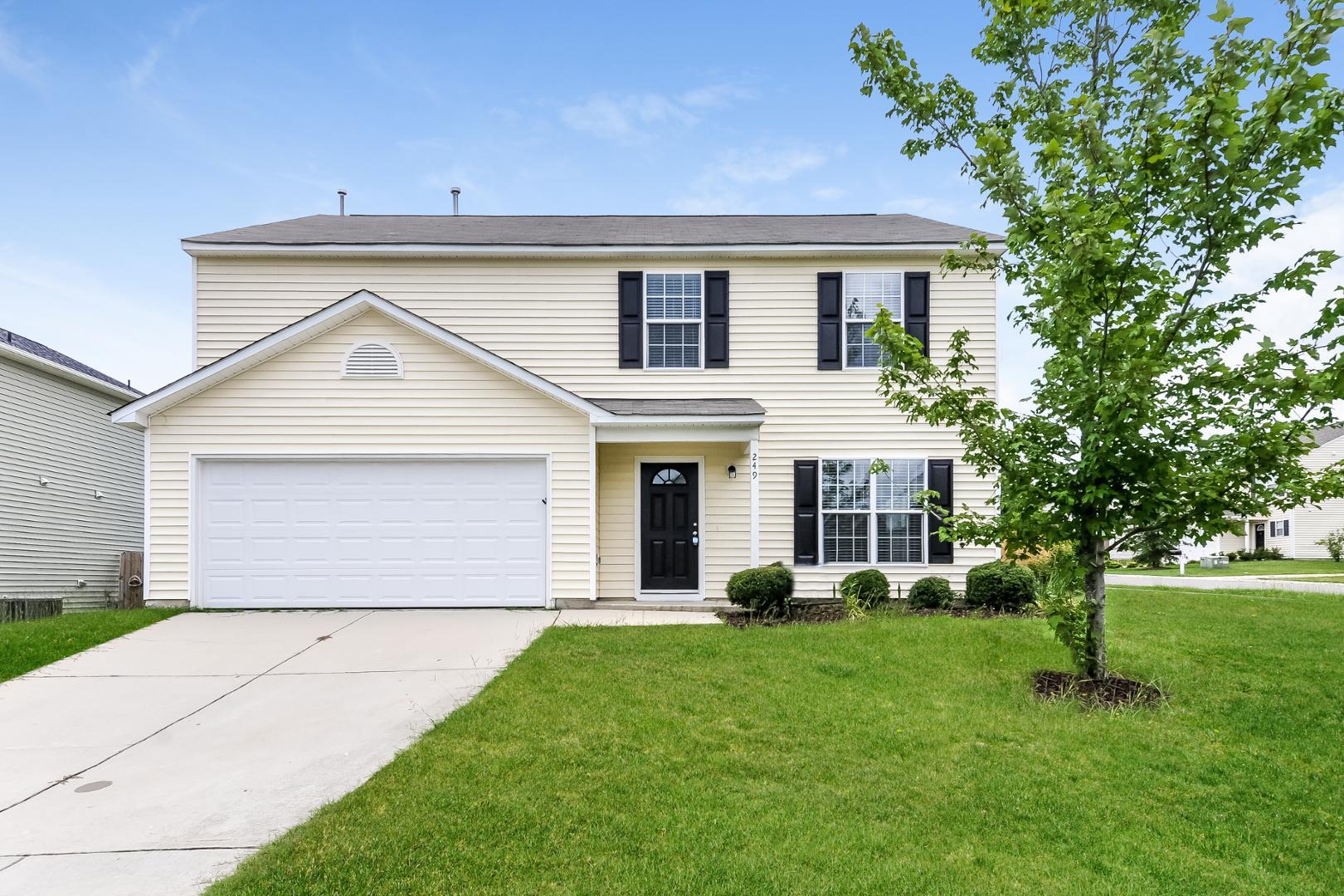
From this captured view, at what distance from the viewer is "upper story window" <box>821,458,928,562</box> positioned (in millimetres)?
11547

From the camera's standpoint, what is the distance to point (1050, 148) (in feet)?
17.9

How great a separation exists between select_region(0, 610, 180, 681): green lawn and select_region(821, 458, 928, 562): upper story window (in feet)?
31.4

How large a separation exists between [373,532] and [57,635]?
3.66 meters

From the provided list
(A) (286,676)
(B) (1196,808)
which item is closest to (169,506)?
(A) (286,676)

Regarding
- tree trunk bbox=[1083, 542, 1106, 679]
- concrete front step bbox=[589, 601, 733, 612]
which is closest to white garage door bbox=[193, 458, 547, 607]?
concrete front step bbox=[589, 601, 733, 612]

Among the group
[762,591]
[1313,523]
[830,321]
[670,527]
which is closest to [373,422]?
[670,527]

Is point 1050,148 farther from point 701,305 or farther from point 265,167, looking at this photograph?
point 265,167

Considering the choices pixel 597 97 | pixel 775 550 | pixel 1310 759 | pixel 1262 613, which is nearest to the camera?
pixel 1310 759

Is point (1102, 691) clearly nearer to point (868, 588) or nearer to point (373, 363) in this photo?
point (868, 588)

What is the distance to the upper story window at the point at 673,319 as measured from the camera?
39.0ft

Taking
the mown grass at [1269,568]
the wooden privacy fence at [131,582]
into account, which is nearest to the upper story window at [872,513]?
the wooden privacy fence at [131,582]

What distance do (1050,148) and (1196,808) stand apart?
14.7ft

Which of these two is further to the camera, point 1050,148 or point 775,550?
point 775,550

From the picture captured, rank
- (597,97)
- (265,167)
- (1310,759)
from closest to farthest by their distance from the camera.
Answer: (1310,759) < (265,167) < (597,97)
